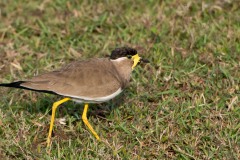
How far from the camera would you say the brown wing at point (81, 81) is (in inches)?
211

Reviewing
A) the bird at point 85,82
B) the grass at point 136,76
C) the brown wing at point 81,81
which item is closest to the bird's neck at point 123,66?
the bird at point 85,82

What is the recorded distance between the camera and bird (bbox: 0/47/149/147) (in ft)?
17.6

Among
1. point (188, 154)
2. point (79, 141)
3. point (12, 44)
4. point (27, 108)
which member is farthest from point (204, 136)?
point (12, 44)

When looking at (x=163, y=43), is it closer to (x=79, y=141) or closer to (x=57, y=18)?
(x=57, y=18)

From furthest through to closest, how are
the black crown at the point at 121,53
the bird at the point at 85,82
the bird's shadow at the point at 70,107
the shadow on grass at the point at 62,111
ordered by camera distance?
the bird's shadow at the point at 70,107
the black crown at the point at 121,53
the shadow on grass at the point at 62,111
the bird at the point at 85,82

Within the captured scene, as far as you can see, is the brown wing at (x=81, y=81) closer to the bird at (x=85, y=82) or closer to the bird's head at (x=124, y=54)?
the bird at (x=85, y=82)

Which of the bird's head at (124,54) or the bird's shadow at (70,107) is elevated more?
the bird's head at (124,54)

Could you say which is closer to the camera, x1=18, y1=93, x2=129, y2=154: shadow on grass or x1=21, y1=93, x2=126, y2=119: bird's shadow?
x1=18, y1=93, x2=129, y2=154: shadow on grass

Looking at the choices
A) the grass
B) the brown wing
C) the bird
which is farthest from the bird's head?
the grass

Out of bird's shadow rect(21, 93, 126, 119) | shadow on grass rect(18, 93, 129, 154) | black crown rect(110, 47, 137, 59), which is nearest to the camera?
shadow on grass rect(18, 93, 129, 154)

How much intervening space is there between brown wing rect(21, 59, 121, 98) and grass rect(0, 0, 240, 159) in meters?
0.44

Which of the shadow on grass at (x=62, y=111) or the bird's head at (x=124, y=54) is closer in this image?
the shadow on grass at (x=62, y=111)

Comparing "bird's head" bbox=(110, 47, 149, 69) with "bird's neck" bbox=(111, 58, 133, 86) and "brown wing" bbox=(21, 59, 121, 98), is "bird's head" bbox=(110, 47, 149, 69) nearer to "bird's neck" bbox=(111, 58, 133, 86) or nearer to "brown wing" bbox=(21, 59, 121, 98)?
"bird's neck" bbox=(111, 58, 133, 86)

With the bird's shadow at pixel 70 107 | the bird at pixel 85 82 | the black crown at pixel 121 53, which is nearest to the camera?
the bird at pixel 85 82
